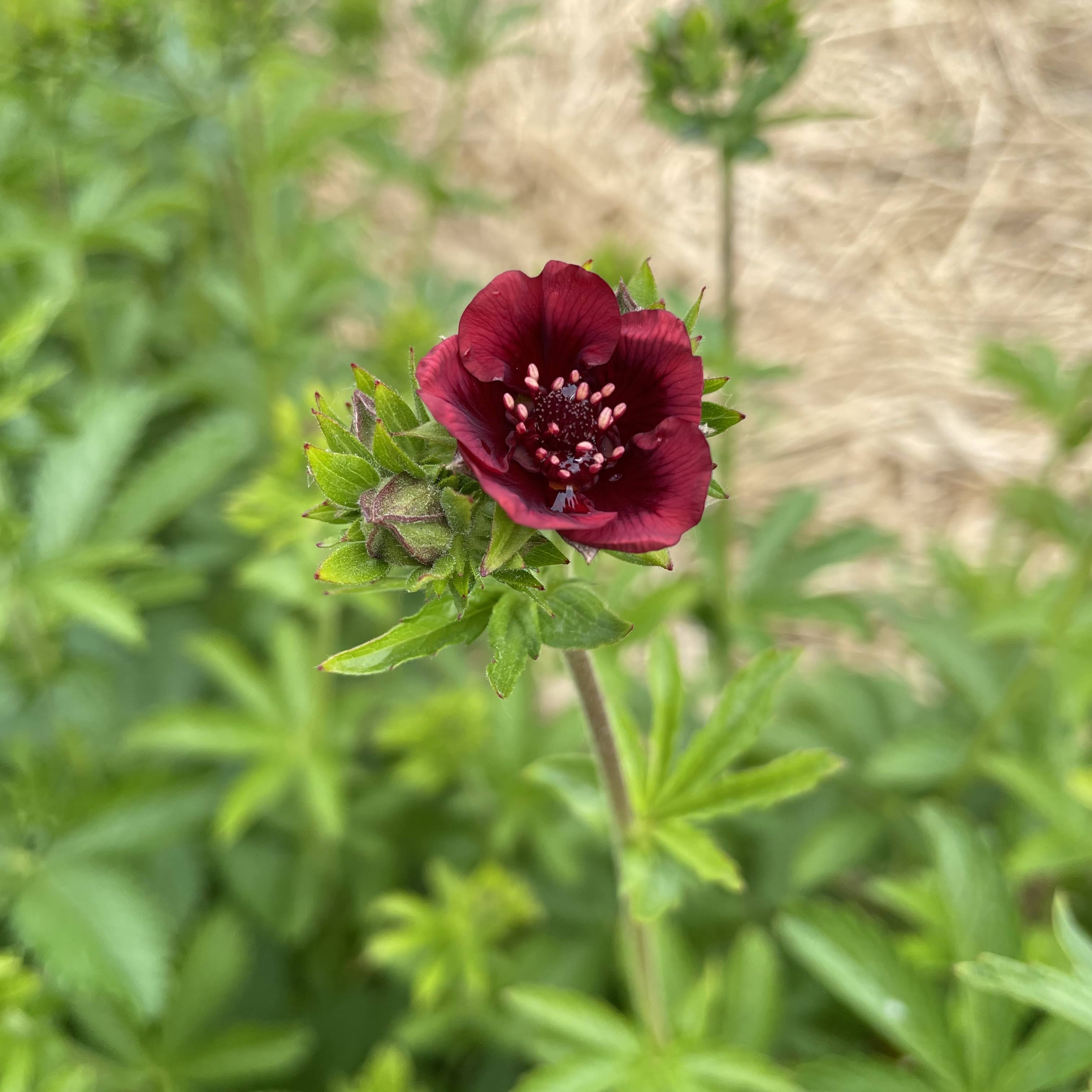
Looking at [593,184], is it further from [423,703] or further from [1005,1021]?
[1005,1021]

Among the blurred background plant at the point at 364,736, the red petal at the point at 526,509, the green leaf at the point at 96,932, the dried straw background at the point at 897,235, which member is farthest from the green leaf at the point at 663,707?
the dried straw background at the point at 897,235

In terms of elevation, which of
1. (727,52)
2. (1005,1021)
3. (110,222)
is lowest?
(1005,1021)

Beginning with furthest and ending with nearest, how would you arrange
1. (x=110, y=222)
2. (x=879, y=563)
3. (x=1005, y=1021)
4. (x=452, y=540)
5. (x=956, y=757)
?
(x=879, y=563) → (x=110, y=222) → (x=956, y=757) → (x=1005, y=1021) → (x=452, y=540)

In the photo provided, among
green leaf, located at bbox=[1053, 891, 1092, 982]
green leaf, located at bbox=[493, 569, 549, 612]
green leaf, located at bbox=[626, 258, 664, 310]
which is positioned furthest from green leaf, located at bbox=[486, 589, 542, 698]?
green leaf, located at bbox=[1053, 891, 1092, 982]

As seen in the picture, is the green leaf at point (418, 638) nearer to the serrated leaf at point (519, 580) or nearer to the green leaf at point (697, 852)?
the serrated leaf at point (519, 580)

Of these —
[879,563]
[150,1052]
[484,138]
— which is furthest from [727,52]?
[484,138]
